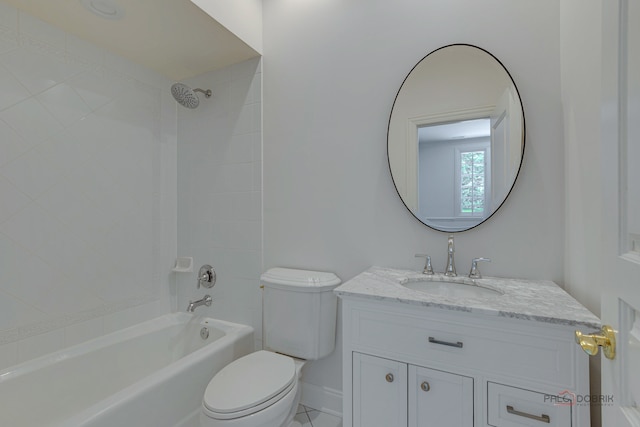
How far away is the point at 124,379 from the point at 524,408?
202 cm

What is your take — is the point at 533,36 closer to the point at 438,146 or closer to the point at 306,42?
the point at 438,146

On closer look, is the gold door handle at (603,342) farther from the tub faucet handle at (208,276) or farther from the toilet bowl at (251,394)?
the tub faucet handle at (208,276)

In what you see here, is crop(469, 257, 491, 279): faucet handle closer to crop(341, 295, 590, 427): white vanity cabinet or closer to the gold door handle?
crop(341, 295, 590, 427): white vanity cabinet

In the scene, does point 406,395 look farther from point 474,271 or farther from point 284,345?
point 284,345

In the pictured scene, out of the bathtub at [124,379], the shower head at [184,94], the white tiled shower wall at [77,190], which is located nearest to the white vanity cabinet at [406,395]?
the bathtub at [124,379]

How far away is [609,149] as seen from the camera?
58 cm

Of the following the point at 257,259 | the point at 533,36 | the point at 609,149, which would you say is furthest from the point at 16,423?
the point at 533,36

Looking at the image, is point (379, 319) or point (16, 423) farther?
point (16, 423)

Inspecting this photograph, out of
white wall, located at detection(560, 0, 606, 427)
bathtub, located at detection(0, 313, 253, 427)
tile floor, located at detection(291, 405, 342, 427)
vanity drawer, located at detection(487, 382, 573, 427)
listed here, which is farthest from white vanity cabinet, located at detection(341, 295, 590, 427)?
bathtub, located at detection(0, 313, 253, 427)

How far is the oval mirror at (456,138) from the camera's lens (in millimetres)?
1324

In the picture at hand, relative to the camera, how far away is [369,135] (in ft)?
5.31

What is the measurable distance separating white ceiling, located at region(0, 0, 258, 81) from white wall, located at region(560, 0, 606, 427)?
1627 mm

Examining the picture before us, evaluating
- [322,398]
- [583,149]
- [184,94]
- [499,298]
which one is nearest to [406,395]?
[499,298]

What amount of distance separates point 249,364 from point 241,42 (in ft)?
5.95
